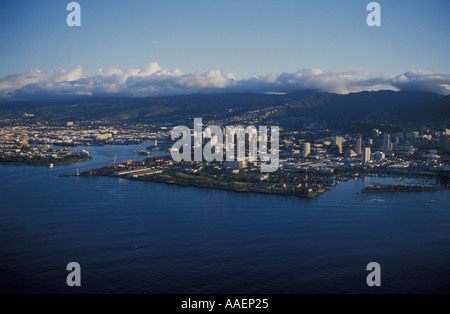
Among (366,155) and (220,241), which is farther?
(366,155)

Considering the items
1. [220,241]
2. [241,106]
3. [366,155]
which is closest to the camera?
[220,241]

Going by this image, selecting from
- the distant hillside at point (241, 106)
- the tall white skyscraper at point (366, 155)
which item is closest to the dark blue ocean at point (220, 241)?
the tall white skyscraper at point (366, 155)

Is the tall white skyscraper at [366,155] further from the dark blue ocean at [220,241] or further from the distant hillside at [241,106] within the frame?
the distant hillside at [241,106]

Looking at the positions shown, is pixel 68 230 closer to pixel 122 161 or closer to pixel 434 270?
pixel 434 270

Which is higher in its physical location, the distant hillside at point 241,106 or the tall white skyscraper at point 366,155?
the distant hillside at point 241,106

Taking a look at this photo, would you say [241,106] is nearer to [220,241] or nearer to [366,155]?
[366,155]

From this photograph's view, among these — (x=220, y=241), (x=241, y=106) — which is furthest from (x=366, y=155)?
(x=241, y=106)
